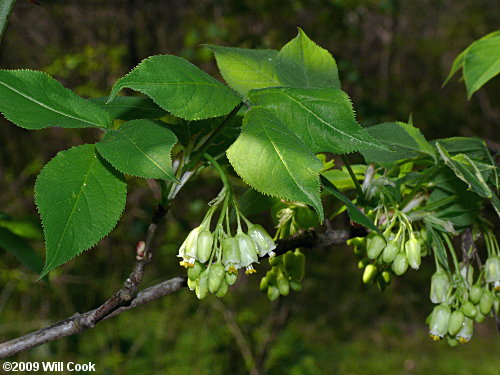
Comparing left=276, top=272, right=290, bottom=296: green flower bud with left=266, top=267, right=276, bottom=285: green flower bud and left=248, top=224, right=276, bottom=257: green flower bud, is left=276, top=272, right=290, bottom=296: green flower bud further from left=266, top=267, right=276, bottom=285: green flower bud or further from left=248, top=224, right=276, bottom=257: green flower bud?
left=248, top=224, right=276, bottom=257: green flower bud

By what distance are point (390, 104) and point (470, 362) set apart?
3599 millimetres

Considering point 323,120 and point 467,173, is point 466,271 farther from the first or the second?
point 323,120

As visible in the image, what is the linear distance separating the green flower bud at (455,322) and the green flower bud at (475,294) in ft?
0.15

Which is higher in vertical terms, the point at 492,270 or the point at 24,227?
the point at 492,270

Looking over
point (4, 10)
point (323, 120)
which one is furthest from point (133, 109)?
point (323, 120)

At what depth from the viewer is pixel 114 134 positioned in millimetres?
898

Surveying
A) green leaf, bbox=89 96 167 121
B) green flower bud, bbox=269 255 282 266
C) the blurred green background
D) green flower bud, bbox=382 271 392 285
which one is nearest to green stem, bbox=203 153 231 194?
green leaf, bbox=89 96 167 121

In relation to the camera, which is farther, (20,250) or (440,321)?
(20,250)

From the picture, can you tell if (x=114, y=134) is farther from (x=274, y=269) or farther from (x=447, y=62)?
(x=447, y=62)

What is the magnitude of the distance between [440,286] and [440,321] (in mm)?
85

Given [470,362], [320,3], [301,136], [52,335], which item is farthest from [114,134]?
[470,362]

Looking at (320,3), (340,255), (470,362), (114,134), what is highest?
(114,134)

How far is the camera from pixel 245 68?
1.17 metres

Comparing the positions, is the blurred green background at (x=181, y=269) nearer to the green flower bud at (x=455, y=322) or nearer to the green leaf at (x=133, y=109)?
the green flower bud at (x=455, y=322)
